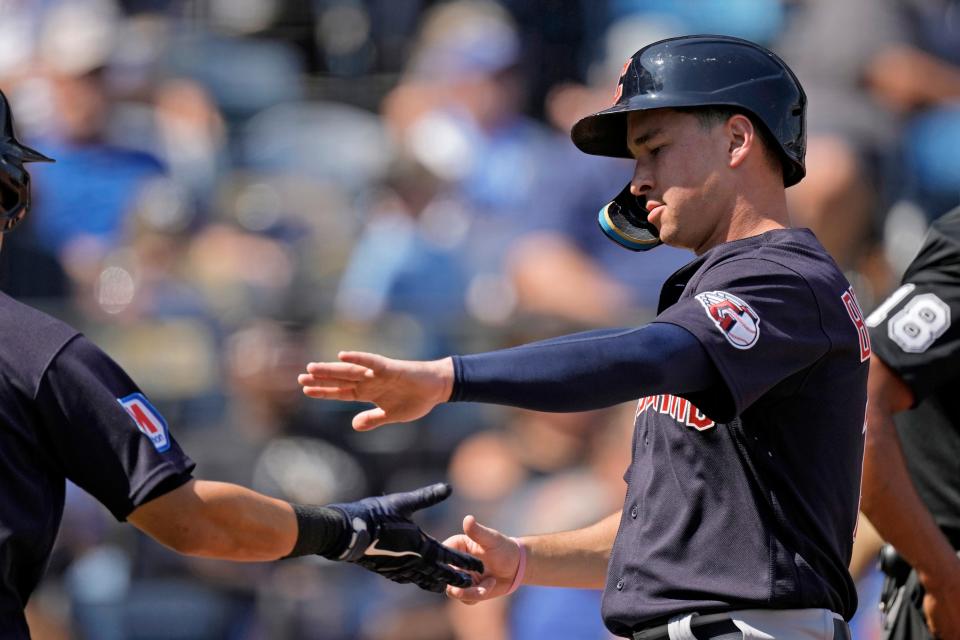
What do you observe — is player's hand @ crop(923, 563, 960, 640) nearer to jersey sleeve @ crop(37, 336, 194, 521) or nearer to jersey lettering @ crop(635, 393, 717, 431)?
jersey lettering @ crop(635, 393, 717, 431)

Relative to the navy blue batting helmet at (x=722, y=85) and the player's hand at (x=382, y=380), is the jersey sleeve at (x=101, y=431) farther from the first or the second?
the navy blue batting helmet at (x=722, y=85)

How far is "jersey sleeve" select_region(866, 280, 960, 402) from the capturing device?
347 cm

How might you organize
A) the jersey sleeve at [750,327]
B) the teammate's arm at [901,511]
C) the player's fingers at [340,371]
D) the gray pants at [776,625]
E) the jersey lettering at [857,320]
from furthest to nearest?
1. the teammate's arm at [901,511]
2. the jersey lettering at [857,320]
3. the gray pants at [776,625]
4. the jersey sleeve at [750,327]
5. the player's fingers at [340,371]

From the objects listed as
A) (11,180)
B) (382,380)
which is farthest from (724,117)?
(11,180)

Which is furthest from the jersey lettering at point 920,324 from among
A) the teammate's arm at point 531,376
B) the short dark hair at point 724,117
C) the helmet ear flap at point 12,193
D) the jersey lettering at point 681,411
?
the helmet ear flap at point 12,193

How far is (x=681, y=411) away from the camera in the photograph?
278 centimetres

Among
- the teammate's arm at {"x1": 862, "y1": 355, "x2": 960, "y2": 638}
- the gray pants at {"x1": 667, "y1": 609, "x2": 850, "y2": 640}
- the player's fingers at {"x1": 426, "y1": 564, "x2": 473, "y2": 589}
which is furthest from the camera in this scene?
the teammate's arm at {"x1": 862, "y1": 355, "x2": 960, "y2": 638}

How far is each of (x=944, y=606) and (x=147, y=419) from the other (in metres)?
1.96

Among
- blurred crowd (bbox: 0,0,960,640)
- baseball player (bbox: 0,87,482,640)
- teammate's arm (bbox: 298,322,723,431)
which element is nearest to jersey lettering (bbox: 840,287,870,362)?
teammate's arm (bbox: 298,322,723,431)

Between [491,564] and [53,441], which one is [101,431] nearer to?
[53,441]

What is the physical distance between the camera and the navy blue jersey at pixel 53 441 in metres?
2.67

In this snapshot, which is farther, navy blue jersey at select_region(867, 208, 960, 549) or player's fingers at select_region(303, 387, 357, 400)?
navy blue jersey at select_region(867, 208, 960, 549)

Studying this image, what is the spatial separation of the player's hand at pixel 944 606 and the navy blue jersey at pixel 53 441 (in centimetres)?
185

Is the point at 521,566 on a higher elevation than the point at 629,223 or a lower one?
lower
